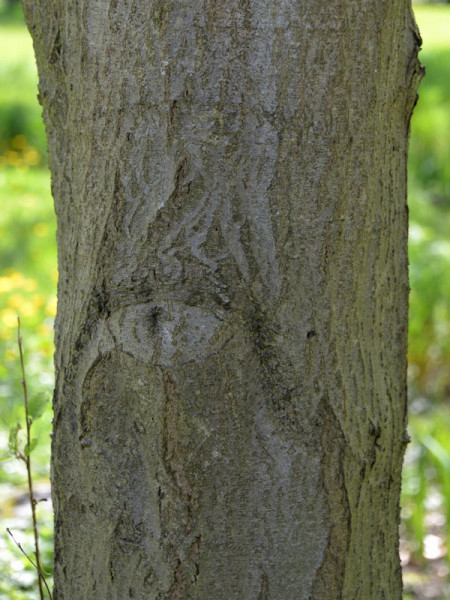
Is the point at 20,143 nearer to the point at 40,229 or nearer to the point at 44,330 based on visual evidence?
the point at 40,229

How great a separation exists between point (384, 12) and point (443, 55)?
8859 mm

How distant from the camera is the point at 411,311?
3.90 m

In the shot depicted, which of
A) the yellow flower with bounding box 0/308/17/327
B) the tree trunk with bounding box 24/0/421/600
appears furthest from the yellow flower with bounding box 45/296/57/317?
the tree trunk with bounding box 24/0/421/600

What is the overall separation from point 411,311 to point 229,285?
10.2ft

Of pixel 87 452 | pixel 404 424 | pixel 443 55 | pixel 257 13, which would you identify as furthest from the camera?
pixel 443 55

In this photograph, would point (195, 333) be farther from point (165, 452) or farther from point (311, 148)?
point (311, 148)

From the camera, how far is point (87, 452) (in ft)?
3.45

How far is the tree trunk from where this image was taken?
94 cm

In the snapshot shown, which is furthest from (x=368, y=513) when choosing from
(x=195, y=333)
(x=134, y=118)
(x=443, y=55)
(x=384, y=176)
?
(x=443, y=55)

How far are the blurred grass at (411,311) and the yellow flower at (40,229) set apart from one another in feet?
0.04

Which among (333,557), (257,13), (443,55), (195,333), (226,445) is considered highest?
(443,55)

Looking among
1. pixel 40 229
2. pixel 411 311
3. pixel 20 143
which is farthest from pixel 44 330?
pixel 20 143

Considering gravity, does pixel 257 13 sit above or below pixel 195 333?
above

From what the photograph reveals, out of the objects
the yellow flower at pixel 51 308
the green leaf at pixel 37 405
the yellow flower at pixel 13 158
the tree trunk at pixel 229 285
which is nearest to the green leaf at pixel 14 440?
the green leaf at pixel 37 405
